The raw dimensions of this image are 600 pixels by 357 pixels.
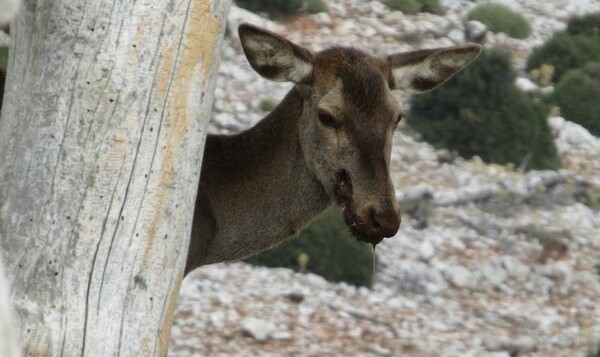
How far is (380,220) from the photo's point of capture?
634cm

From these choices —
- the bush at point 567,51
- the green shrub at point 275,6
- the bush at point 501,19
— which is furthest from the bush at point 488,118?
the bush at point 501,19

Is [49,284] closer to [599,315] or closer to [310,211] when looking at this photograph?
[310,211]

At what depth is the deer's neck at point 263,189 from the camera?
705 centimetres

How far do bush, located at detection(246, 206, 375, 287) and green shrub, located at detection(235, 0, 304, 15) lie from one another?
11.0 m

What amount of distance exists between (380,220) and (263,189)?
97 centimetres

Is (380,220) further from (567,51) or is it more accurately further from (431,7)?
(431,7)

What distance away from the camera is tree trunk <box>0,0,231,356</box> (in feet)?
14.6

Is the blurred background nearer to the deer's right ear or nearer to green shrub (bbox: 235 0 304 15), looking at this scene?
green shrub (bbox: 235 0 304 15)

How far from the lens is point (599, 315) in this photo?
631 inches

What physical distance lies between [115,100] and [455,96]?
18.3m

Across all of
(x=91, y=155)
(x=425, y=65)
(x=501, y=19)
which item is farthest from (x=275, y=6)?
(x=91, y=155)

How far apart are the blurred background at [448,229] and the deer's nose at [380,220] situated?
3.67m

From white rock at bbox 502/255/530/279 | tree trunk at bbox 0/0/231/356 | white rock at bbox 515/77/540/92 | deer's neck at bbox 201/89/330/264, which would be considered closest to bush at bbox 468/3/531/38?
white rock at bbox 515/77/540/92

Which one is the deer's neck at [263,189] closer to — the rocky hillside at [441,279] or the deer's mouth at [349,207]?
the deer's mouth at [349,207]
